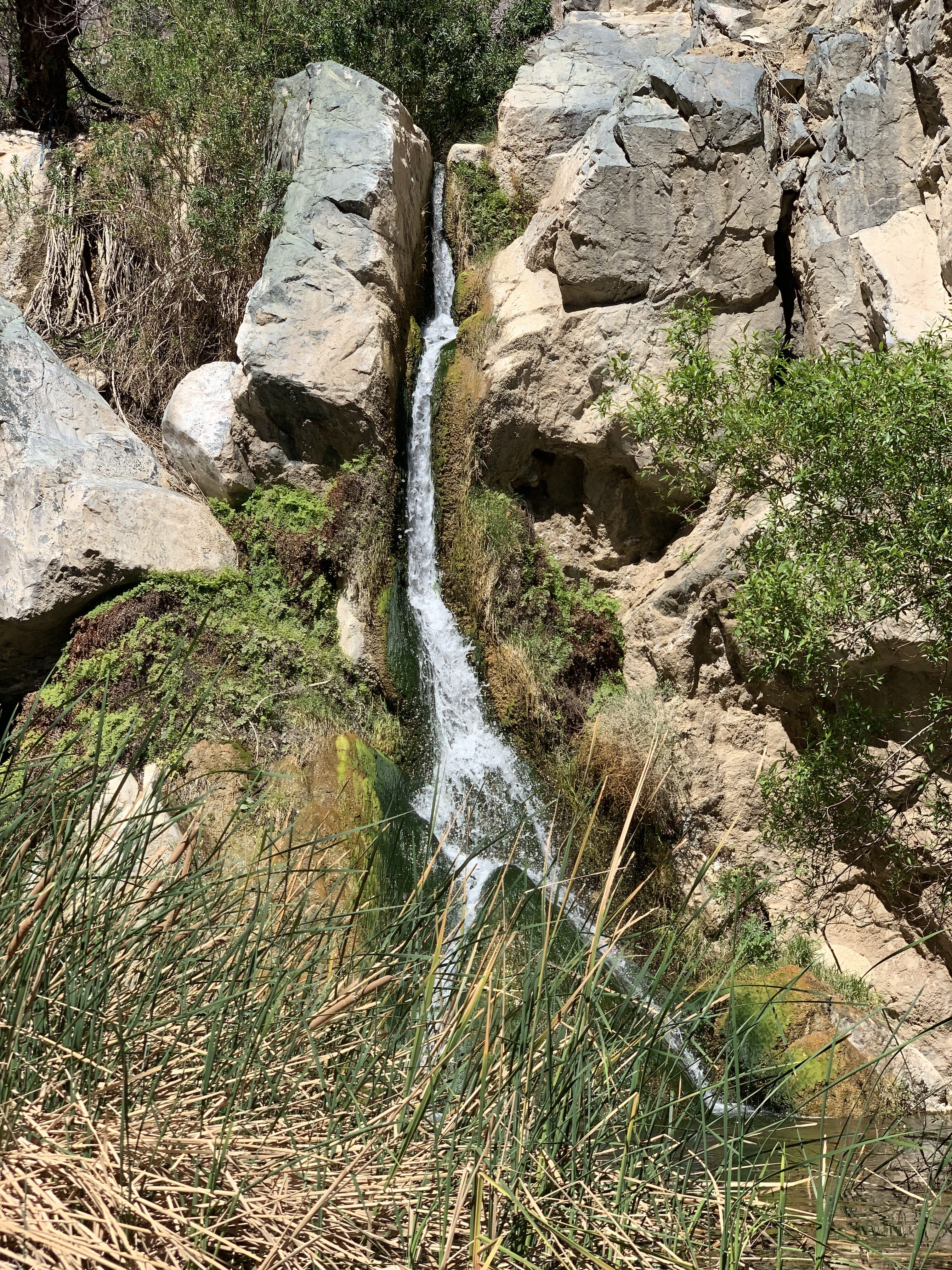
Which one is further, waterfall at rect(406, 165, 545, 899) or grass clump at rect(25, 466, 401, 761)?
waterfall at rect(406, 165, 545, 899)

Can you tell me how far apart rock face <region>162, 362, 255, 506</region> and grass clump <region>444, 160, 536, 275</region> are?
310cm

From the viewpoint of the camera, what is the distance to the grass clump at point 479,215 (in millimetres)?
11859

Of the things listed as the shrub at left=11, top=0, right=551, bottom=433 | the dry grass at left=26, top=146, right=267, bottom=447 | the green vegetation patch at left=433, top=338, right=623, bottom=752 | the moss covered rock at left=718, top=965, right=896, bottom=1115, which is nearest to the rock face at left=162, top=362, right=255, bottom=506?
the dry grass at left=26, top=146, right=267, bottom=447

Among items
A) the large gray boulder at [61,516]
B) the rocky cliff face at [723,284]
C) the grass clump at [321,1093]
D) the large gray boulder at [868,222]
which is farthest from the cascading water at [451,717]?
the grass clump at [321,1093]

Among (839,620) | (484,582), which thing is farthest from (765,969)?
(484,582)

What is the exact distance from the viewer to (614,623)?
9477mm

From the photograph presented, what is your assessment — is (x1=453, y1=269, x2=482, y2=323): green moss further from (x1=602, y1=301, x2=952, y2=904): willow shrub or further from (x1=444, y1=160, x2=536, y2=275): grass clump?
(x1=602, y1=301, x2=952, y2=904): willow shrub

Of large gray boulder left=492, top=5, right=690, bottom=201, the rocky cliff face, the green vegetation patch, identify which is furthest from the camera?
large gray boulder left=492, top=5, right=690, bottom=201

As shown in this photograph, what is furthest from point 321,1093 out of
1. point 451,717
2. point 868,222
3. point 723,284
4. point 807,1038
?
point 723,284

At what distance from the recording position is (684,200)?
9391 millimetres

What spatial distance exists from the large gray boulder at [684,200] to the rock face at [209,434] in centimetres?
379

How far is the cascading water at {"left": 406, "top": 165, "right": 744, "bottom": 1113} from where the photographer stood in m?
8.13

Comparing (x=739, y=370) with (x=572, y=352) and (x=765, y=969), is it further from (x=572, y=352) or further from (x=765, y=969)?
(x=765, y=969)

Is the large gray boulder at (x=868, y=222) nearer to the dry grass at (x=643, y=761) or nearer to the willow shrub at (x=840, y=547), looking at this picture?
the willow shrub at (x=840, y=547)
